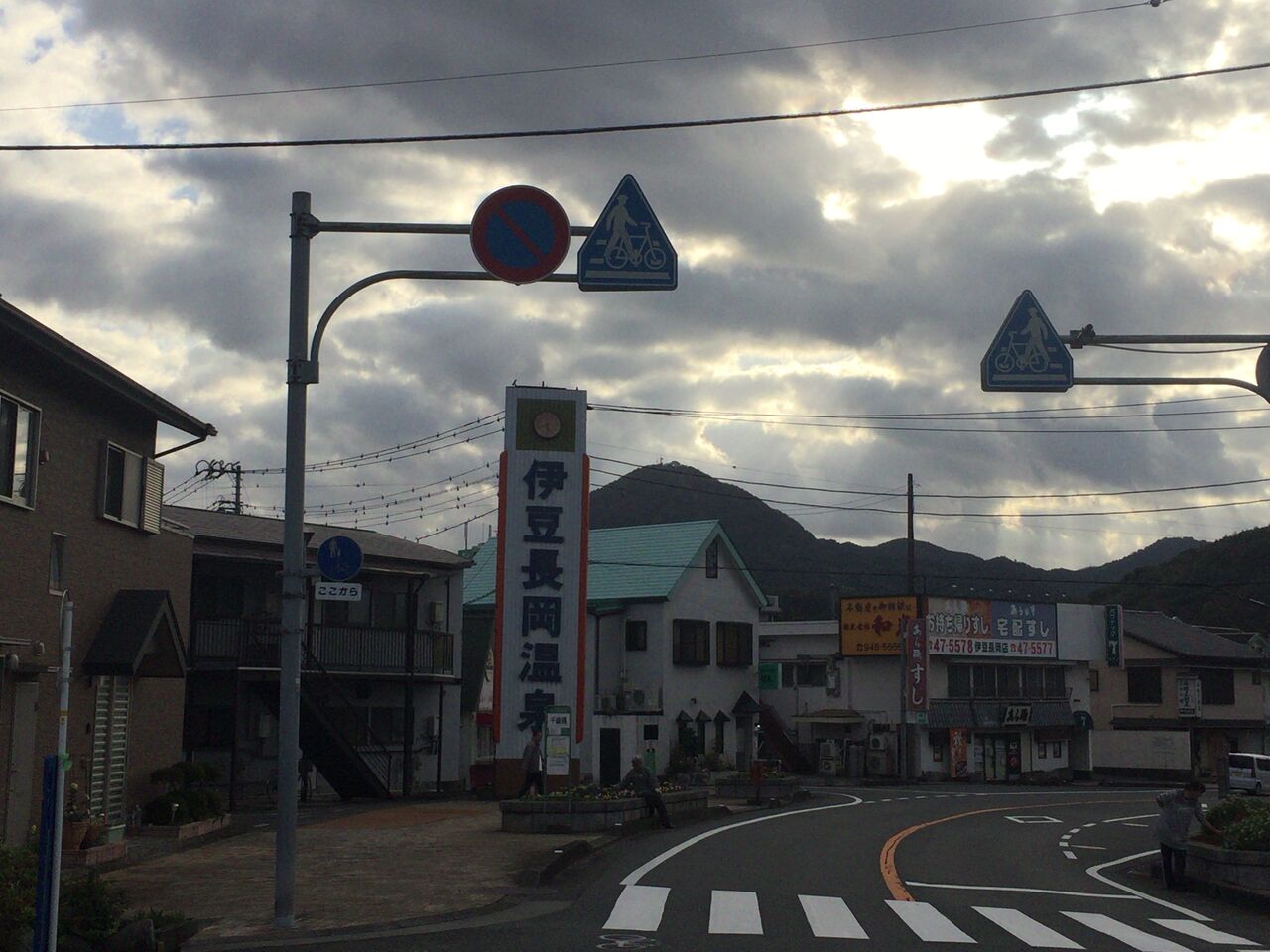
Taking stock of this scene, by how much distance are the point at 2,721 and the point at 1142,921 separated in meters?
14.6

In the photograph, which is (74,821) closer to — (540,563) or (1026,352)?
(1026,352)

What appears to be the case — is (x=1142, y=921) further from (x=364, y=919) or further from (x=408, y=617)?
(x=408, y=617)

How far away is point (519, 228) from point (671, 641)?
39.7 meters

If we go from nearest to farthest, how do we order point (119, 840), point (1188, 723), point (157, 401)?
point (119, 840)
point (157, 401)
point (1188, 723)

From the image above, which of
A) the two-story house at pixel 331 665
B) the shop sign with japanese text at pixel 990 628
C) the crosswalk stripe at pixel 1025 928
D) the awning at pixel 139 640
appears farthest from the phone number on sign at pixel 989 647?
the crosswalk stripe at pixel 1025 928

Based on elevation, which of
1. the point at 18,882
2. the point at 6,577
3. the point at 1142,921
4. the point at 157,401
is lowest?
the point at 1142,921

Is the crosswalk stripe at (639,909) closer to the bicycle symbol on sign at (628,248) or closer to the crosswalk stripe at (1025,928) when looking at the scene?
the crosswalk stripe at (1025,928)

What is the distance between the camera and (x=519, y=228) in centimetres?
1187

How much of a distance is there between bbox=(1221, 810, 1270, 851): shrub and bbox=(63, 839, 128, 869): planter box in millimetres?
15382

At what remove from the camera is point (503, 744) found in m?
29.1

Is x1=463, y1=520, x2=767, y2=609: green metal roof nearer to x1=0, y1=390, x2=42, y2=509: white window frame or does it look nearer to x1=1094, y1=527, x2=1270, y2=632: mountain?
x1=0, y1=390, x2=42, y2=509: white window frame

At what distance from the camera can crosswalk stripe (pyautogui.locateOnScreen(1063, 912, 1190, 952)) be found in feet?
42.0

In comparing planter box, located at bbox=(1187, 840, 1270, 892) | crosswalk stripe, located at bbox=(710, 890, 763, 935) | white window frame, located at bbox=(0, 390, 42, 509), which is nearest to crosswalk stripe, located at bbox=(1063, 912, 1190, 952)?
planter box, located at bbox=(1187, 840, 1270, 892)

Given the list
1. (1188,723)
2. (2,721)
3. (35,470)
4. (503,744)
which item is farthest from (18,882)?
(1188,723)
